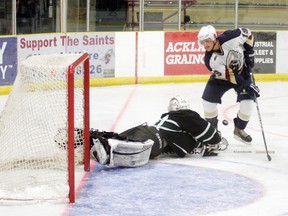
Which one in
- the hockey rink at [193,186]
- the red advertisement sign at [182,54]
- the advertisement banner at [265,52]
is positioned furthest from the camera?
the advertisement banner at [265,52]

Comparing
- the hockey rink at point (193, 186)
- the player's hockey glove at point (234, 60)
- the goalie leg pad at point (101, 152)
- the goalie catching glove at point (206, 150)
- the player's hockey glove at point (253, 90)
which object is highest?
the player's hockey glove at point (234, 60)

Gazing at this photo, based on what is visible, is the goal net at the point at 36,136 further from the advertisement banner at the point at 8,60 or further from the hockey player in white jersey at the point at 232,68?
the advertisement banner at the point at 8,60

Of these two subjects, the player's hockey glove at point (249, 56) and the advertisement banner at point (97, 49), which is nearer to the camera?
the player's hockey glove at point (249, 56)

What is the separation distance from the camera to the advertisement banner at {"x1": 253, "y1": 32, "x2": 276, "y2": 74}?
11758 millimetres

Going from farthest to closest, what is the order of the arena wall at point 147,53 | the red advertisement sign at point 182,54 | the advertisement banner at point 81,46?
the red advertisement sign at point 182,54 → the arena wall at point 147,53 → the advertisement banner at point 81,46

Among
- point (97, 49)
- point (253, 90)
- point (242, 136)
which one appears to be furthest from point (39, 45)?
point (253, 90)

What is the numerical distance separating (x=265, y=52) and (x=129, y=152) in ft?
22.6

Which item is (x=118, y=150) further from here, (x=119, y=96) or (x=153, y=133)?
(x=119, y=96)

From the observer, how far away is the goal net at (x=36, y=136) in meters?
4.50

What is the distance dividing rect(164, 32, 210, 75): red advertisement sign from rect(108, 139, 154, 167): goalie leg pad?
5981 mm

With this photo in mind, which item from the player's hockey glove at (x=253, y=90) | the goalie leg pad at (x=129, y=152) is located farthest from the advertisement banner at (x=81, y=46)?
the goalie leg pad at (x=129, y=152)

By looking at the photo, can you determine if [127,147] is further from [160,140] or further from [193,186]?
[193,186]

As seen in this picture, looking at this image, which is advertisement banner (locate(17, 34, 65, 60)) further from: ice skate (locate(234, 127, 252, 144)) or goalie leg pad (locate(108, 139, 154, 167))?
goalie leg pad (locate(108, 139, 154, 167))

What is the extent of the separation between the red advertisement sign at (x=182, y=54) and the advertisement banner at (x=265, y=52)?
0.87 m
